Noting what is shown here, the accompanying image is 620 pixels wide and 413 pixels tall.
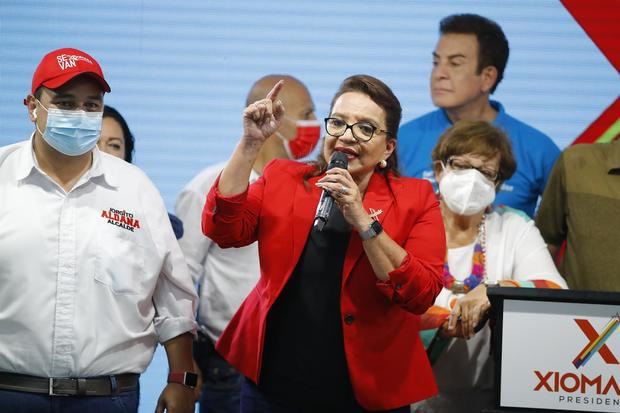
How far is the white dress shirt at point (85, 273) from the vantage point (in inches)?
112

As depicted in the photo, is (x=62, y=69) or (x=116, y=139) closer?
(x=62, y=69)

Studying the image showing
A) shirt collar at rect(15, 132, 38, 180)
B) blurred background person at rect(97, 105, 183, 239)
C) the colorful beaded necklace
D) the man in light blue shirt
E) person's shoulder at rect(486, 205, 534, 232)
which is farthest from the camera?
the man in light blue shirt

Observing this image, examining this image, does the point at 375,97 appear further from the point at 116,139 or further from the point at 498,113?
the point at 498,113

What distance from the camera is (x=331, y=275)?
2.78 m

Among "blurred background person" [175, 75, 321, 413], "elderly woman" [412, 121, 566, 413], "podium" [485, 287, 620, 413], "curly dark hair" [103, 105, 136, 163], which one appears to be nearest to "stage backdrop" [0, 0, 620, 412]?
"blurred background person" [175, 75, 321, 413]

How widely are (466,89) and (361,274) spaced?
1.95m

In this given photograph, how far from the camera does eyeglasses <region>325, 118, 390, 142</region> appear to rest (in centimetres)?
280

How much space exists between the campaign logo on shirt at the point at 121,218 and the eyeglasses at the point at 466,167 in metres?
1.20

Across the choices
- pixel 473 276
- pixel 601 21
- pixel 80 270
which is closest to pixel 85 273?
pixel 80 270

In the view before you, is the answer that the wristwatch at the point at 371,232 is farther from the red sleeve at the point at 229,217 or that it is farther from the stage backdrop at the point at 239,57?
the stage backdrop at the point at 239,57

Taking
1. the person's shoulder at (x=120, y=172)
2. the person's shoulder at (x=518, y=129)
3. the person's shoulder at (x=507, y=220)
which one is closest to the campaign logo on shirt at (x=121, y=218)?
the person's shoulder at (x=120, y=172)

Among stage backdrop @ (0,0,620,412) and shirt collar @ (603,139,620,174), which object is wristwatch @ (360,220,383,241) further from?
stage backdrop @ (0,0,620,412)

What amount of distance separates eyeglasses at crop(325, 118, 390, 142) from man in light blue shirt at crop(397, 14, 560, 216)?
5.25 ft

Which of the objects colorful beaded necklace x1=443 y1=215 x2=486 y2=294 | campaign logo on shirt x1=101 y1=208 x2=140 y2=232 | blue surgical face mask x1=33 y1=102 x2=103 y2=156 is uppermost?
blue surgical face mask x1=33 y1=102 x2=103 y2=156
